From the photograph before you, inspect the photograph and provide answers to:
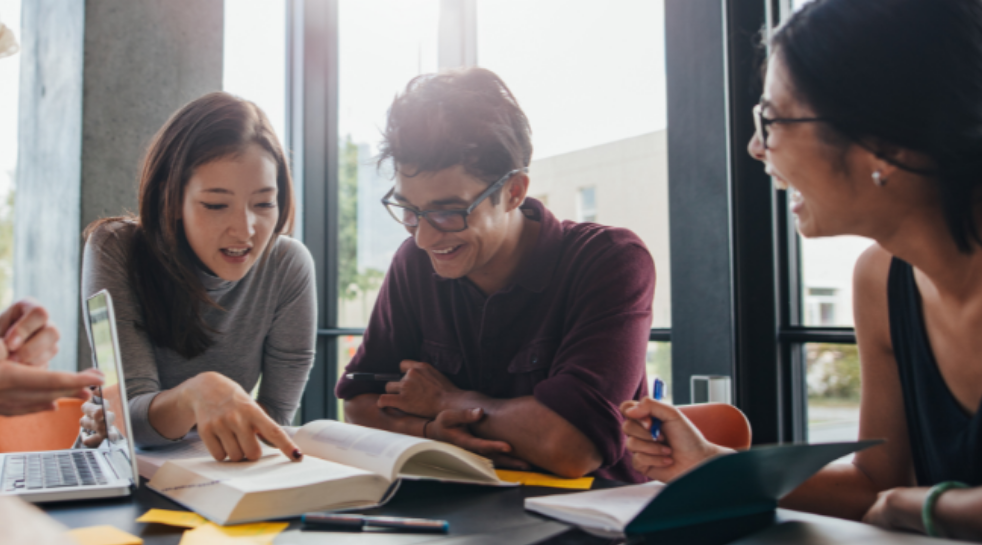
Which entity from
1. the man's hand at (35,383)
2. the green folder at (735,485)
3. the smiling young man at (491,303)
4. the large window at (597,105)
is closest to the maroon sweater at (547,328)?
the smiling young man at (491,303)

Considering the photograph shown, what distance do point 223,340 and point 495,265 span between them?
0.76 m

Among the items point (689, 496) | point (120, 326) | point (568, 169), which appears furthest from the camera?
point (568, 169)

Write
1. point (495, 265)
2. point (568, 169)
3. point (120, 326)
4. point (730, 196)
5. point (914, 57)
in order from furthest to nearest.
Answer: point (568, 169)
point (730, 196)
point (495, 265)
point (120, 326)
point (914, 57)

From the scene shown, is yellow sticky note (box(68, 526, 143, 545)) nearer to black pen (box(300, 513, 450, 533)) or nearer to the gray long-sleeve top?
black pen (box(300, 513, 450, 533))

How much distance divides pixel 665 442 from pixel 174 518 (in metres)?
0.70

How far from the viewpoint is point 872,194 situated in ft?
3.20

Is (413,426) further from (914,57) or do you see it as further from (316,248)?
(316,248)

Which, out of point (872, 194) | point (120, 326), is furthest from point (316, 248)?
point (872, 194)

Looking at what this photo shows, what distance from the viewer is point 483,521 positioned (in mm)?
794

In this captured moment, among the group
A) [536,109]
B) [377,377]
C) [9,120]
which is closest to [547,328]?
[377,377]

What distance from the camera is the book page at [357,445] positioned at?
3.02 feet

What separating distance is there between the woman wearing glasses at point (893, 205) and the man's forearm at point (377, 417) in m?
0.54

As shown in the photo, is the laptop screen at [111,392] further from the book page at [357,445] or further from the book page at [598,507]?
the book page at [598,507]

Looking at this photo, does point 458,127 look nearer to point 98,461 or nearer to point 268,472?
point 268,472
